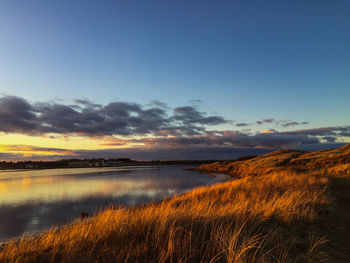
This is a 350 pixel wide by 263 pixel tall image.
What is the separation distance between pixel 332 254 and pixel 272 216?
180 centimetres

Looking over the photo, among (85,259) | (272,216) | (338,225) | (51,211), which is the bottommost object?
(51,211)

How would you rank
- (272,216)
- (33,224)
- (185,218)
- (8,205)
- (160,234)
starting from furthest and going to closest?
(8,205)
(33,224)
(272,216)
(185,218)
(160,234)

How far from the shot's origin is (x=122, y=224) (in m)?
4.27

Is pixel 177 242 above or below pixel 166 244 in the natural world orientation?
above

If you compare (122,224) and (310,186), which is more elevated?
(122,224)

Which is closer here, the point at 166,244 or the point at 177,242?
the point at 177,242

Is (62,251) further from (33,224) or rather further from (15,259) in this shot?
(33,224)

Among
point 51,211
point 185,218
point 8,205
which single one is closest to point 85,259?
point 185,218

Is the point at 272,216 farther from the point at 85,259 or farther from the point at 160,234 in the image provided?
the point at 85,259

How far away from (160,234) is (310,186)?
11786 millimetres

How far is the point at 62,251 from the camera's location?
11.0ft

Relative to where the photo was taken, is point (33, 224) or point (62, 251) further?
point (33, 224)

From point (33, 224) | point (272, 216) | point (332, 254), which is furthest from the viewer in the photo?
point (33, 224)

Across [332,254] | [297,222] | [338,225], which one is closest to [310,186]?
[338,225]
